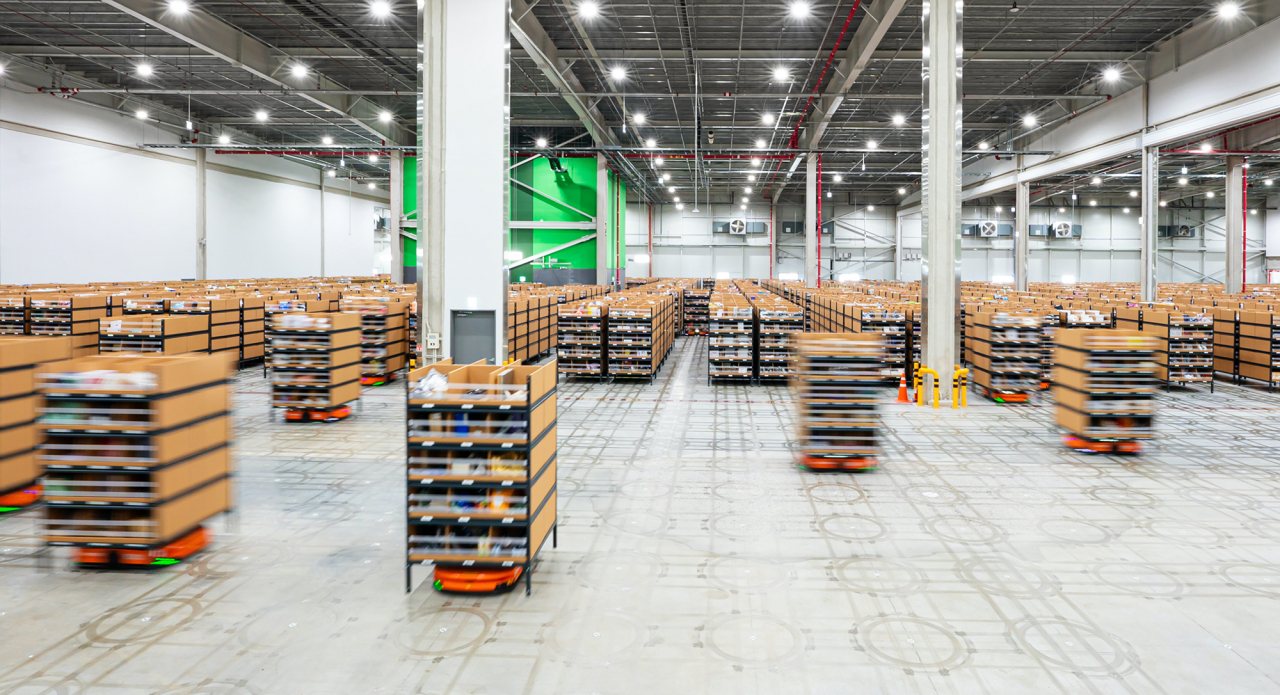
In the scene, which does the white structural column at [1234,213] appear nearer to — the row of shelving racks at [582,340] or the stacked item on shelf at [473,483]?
the row of shelving racks at [582,340]

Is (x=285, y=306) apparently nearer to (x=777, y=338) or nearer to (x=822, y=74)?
(x=777, y=338)

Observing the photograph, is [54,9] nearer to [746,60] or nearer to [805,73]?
[746,60]

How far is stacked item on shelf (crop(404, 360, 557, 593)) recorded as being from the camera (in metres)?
4.48

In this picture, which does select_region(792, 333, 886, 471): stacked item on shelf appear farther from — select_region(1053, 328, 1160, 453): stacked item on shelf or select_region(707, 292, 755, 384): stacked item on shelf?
select_region(707, 292, 755, 384): stacked item on shelf

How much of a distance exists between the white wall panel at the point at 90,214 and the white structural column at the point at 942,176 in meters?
24.8

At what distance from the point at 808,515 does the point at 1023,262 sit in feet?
91.4

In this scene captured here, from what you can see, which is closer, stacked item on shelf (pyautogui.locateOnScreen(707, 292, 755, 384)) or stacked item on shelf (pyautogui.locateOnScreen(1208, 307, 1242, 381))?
stacked item on shelf (pyautogui.locateOnScreen(707, 292, 755, 384))

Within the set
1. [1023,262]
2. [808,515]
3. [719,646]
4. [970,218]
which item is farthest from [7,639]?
→ [970,218]

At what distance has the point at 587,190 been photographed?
97.5ft

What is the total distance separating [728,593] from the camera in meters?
4.63

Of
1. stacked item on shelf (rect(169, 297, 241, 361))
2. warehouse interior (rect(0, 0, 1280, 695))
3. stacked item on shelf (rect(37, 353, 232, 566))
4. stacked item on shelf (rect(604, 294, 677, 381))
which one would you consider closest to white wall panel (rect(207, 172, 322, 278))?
warehouse interior (rect(0, 0, 1280, 695))

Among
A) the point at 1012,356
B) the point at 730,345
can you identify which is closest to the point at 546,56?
the point at 730,345

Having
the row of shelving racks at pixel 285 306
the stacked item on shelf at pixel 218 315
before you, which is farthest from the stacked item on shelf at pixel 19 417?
the row of shelving racks at pixel 285 306

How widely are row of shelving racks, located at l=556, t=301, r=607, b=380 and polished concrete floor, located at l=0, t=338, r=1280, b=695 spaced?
637 centimetres
